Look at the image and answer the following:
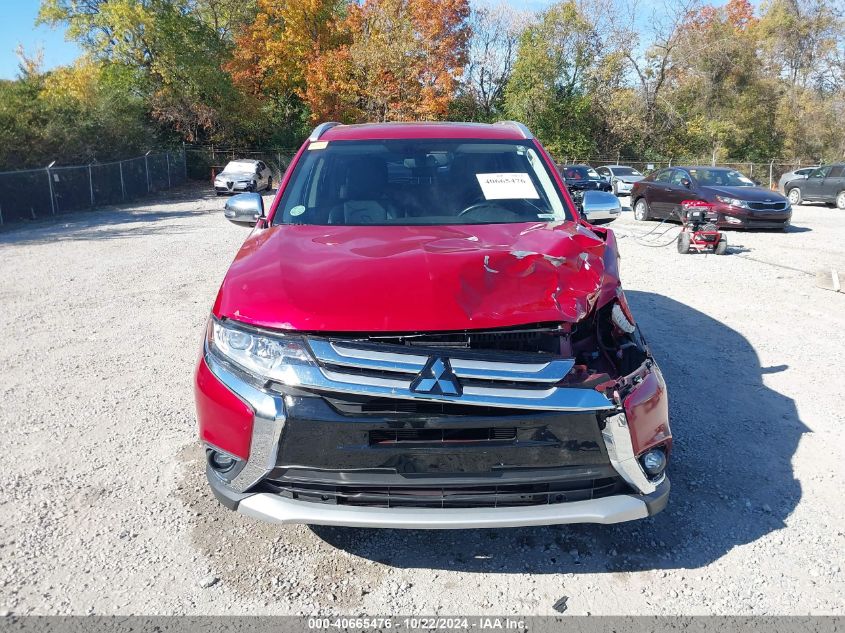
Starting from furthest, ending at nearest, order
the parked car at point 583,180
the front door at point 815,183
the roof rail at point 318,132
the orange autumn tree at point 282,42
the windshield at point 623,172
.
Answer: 1. the orange autumn tree at point 282,42
2. the windshield at point 623,172
3. the parked car at point 583,180
4. the front door at point 815,183
5. the roof rail at point 318,132

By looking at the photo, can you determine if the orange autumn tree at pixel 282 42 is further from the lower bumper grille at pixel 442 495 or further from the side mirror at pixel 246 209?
the lower bumper grille at pixel 442 495

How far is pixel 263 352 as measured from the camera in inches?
99.6

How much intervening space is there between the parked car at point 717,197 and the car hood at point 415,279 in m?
10.6

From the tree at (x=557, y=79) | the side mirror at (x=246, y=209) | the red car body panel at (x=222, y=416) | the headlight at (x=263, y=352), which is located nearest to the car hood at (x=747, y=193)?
the side mirror at (x=246, y=209)

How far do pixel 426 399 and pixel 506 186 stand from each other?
6.71 ft

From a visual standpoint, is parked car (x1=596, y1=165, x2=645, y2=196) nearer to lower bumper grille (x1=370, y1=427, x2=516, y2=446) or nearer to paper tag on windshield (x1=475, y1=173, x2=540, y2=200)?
paper tag on windshield (x1=475, y1=173, x2=540, y2=200)

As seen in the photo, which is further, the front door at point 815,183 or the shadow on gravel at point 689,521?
the front door at point 815,183

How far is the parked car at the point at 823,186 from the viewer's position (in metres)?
21.1

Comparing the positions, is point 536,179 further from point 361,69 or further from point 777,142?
point 777,142

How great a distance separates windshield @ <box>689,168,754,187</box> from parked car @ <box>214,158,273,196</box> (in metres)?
16.6

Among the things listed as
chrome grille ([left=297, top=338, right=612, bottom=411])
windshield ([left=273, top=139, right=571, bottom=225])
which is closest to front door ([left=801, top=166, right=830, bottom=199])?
windshield ([left=273, top=139, right=571, bottom=225])

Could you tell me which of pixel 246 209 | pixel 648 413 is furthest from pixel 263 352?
pixel 246 209

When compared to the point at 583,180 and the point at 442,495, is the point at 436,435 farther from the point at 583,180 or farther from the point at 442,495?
the point at 583,180

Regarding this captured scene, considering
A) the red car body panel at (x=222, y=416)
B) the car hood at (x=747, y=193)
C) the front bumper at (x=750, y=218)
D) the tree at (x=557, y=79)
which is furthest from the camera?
the tree at (x=557, y=79)
